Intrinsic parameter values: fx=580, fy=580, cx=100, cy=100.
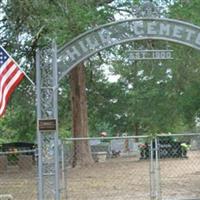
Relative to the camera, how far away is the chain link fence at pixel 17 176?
51.3 feet

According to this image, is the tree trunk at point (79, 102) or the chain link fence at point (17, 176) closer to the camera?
the chain link fence at point (17, 176)

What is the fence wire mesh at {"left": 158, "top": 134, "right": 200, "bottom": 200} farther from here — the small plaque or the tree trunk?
the tree trunk

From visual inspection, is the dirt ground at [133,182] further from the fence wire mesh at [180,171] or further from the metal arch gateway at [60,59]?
the metal arch gateway at [60,59]

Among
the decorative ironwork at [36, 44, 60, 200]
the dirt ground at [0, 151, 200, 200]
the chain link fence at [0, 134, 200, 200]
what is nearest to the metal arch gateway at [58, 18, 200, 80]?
the decorative ironwork at [36, 44, 60, 200]

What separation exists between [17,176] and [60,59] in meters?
12.8

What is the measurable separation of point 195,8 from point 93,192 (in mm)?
8434

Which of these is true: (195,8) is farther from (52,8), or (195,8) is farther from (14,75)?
(14,75)

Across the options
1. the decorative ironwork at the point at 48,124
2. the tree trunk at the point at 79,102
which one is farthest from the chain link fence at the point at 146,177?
the tree trunk at the point at 79,102

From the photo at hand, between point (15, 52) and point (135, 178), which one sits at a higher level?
point (15, 52)

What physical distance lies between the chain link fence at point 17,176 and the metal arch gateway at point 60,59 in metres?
1.06

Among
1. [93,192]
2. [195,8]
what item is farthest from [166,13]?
[93,192]

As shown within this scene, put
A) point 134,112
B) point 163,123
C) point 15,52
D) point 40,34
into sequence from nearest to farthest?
point 40,34
point 15,52
point 163,123
point 134,112

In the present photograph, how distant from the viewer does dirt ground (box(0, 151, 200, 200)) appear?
1500 centimetres

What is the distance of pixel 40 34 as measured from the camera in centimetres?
2075
